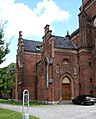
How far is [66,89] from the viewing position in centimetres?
4059

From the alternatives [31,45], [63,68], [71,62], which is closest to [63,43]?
[71,62]

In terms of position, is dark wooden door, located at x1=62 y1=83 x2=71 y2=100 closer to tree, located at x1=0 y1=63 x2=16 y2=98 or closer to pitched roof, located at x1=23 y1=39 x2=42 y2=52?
pitched roof, located at x1=23 y1=39 x2=42 y2=52

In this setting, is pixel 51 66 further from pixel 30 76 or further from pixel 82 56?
pixel 30 76

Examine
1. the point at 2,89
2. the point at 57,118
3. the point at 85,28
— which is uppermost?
the point at 85,28

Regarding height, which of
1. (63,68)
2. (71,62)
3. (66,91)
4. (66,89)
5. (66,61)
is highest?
(66,61)

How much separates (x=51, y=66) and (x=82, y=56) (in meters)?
5.52

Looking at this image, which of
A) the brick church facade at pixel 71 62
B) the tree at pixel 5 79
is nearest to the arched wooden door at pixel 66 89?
the brick church facade at pixel 71 62

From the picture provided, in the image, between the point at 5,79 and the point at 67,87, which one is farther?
the point at 67,87

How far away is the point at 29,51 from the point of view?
53438 millimetres

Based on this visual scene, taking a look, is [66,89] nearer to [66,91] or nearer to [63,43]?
[66,91]

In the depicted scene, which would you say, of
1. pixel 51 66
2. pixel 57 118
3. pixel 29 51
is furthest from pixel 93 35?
pixel 57 118

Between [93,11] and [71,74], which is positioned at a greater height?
[93,11]

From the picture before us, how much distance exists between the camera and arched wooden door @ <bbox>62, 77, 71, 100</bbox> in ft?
132

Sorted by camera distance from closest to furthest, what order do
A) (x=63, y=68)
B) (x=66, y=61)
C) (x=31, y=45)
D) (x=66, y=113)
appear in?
1. (x=66, y=113)
2. (x=63, y=68)
3. (x=66, y=61)
4. (x=31, y=45)
